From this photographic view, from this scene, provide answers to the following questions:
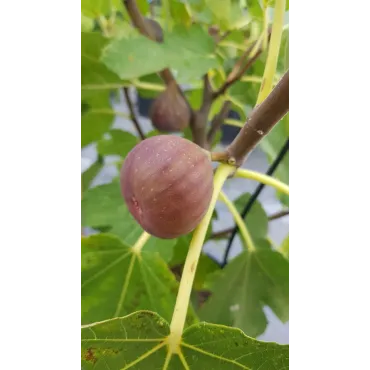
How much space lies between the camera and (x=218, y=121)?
797mm

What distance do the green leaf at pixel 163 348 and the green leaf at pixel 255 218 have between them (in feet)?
1.24

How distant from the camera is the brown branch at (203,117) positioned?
77cm

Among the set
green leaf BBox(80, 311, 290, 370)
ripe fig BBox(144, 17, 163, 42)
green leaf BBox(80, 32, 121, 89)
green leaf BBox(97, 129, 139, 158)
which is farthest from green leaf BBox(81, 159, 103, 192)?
green leaf BBox(80, 311, 290, 370)

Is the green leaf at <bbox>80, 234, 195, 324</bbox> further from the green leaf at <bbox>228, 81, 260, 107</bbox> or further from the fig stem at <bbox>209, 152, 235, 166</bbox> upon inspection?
the green leaf at <bbox>228, 81, 260, 107</bbox>

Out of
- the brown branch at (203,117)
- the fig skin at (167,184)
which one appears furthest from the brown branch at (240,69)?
the fig skin at (167,184)

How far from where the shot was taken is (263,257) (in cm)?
69

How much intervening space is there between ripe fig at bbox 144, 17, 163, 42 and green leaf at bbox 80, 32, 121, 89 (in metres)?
0.07

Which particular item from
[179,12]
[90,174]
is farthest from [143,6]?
[90,174]

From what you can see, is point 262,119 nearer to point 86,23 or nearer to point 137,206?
point 137,206

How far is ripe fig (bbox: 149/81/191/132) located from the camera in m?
0.78

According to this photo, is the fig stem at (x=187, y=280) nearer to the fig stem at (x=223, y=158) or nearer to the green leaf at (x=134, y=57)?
the fig stem at (x=223, y=158)

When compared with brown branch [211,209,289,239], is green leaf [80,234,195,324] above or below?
above
